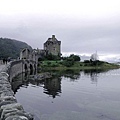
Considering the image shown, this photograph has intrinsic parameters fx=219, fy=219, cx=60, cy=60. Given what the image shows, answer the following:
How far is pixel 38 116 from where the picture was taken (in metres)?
20.7

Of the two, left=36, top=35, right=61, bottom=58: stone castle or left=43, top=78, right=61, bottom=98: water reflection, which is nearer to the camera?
left=43, top=78, right=61, bottom=98: water reflection

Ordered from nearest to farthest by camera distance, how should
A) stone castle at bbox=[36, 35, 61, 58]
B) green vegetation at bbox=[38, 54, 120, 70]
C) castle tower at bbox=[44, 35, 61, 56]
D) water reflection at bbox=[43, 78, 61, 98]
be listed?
water reflection at bbox=[43, 78, 61, 98] → green vegetation at bbox=[38, 54, 120, 70] → stone castle at bbox=[36, 35, 61, 58] → castle tower at bbox=[44, 35, 61, 56]

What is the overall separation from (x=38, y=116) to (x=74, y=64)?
346 feet

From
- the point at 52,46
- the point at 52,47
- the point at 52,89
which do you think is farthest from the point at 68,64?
the point at 52,89

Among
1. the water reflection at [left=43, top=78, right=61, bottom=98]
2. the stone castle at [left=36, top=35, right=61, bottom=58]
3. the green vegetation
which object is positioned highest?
the stone castle at [left=36, top=35, right=61, bottom=58]

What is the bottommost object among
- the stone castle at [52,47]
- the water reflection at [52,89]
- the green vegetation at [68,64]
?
the water reflection at [52,89]

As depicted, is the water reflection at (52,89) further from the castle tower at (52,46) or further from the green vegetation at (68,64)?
the castle tower at (52,46)

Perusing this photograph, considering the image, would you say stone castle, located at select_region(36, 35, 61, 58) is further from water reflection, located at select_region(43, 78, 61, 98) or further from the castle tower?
water reflection, located at select_region(43, 78, 61, 98)

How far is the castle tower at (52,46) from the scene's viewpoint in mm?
140000

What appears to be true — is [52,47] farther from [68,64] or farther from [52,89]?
[52,89]

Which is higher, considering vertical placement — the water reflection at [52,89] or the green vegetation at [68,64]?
the green vegetation at [68,64]

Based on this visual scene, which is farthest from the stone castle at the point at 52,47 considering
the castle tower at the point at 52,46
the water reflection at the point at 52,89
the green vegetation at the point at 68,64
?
the water reflection at the point at 52,89

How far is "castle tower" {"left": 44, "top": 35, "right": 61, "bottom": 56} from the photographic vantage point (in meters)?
140

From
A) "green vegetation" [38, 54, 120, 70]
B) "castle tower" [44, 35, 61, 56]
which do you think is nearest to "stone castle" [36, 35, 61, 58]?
"castle tower" [44, 35, 61, 56]
